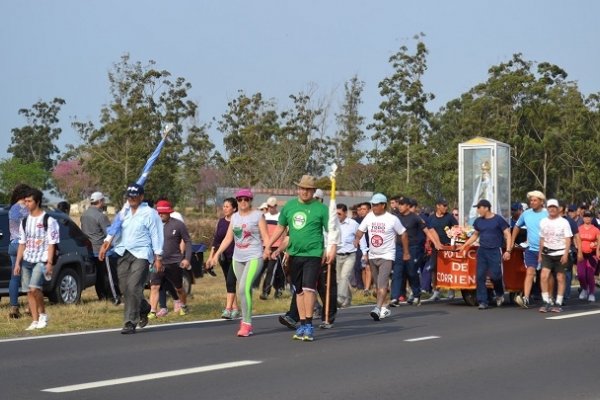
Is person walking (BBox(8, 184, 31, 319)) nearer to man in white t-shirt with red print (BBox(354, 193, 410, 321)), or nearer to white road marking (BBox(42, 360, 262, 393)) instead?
man in white t-shirt with red print (BBox(354, 193, 410, 321))

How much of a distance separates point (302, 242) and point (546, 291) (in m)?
6.12

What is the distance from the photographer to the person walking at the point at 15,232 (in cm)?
1535

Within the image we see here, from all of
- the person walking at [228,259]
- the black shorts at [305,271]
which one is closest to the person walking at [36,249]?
the person walking at [228,259]

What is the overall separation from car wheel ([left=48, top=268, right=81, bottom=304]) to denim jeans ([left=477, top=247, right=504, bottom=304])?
21.4 ft

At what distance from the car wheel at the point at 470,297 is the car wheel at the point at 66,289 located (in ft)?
21.0

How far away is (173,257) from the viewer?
1673 cm

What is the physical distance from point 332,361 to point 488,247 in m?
7.23

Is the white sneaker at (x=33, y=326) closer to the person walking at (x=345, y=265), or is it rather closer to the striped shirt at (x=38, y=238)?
the striped shirt at (x=38, y=238)

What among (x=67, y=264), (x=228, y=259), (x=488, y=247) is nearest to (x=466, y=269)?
(x=488, y=247)

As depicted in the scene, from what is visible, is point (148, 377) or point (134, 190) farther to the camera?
point (134, 190)

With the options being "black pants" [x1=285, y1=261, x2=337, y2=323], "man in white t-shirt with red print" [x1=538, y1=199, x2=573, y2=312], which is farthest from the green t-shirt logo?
"man in white t-shirt with red print" [x1=538, y1=199, x2=573, y2=312]

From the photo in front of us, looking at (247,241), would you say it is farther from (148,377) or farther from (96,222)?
(96,222)

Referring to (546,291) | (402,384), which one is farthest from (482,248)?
(402,384)

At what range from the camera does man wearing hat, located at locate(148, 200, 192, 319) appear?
16.6 metres
